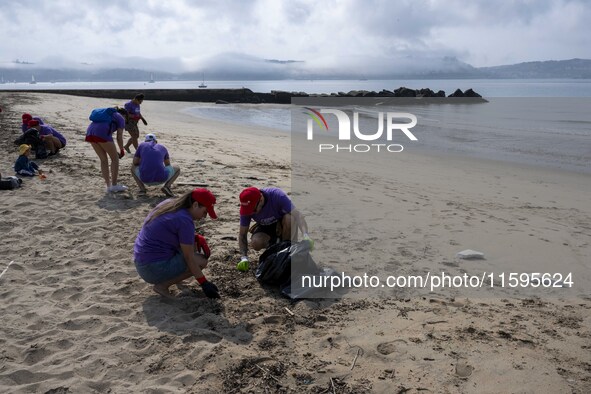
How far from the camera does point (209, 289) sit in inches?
156

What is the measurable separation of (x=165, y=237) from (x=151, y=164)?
3287mm

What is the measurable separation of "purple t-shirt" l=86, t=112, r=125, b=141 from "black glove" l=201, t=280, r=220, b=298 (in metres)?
4.03

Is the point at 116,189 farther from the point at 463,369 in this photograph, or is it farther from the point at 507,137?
the point at 507,137

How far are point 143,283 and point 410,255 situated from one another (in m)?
2.80

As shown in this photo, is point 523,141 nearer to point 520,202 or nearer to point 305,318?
point 520,202

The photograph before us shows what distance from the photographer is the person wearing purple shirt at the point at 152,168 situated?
22.9 ft

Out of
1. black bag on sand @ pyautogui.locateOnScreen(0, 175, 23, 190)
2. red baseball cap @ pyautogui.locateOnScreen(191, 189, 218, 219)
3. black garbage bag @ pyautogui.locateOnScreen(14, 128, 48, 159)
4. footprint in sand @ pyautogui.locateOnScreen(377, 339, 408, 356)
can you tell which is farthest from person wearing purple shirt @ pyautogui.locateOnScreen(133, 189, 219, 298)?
black garbage bag @ pyautogui.locateOnScreen(14, 128, 48, 159)

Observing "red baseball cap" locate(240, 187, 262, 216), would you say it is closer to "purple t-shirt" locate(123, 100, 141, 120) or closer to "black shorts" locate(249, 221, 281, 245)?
"black shorts" locate(249, 221, 281, 245)

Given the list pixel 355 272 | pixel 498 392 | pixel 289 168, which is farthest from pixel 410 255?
pixel 289 168

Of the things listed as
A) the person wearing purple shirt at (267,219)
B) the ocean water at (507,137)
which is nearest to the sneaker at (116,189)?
the person wearing purple shirt at (267,219)

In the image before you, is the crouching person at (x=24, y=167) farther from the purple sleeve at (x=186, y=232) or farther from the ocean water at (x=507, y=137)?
the ocean water at (x=507, y=137)

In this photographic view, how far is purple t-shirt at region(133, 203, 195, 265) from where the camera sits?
12.6ft

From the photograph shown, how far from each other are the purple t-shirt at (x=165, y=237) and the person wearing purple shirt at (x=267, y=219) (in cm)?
77

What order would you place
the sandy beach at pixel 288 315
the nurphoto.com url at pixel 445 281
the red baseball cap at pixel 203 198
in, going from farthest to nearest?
the nurphoto.com url at pixel 445 281 → the red baseball cap at pixel 203 198 → the sandy beach at pixel 288 315
